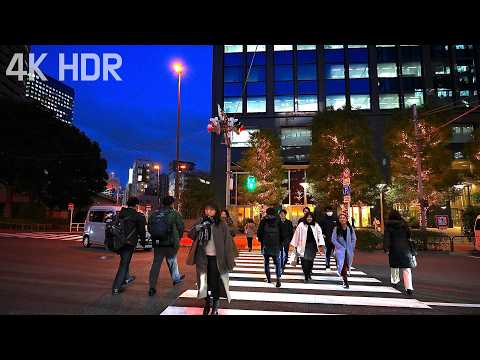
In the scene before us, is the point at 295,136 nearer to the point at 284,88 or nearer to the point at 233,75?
the point at 284,88

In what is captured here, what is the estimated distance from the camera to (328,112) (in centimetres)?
2702

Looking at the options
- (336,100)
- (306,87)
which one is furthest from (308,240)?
(306,87)

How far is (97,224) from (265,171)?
15.7 m

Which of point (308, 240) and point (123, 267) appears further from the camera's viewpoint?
point (308, 240)

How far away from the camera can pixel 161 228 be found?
256 inches

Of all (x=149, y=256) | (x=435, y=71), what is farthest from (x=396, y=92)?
(x=149, y=256)

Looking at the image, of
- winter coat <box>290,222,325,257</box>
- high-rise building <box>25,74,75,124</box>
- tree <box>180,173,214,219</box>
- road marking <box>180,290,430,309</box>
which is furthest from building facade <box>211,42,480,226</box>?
high-rise building <box>25,74,75,124</box>

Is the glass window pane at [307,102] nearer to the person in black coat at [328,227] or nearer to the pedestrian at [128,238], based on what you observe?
the person in black coat at [328,227]

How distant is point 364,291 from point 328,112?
71.6ft

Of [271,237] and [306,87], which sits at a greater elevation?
[306,87]

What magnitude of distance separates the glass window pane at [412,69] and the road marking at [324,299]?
3780 cm

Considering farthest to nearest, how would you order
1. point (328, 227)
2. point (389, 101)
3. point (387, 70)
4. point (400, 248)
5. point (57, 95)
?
1. point (57, 95)
2. point (387, 70)
3. point (389, 101)
4. point (328, 227)
5. point (400, 248)

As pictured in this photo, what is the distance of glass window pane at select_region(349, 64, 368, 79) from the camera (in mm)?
37281
